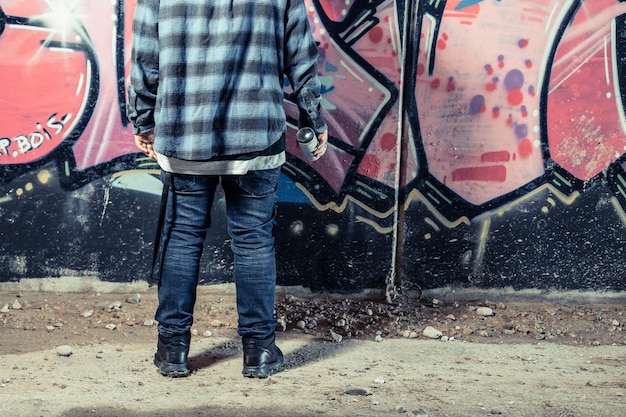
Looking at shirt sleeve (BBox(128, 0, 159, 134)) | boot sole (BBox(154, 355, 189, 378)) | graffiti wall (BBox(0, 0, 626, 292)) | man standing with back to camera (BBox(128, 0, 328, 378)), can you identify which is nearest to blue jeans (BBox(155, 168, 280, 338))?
man standing with back to camera (BBox(128, 0, 328, 378))

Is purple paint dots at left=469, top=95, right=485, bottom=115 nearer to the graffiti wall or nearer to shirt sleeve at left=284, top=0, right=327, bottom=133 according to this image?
the graffiti wall

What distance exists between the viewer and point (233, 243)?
3189 mm

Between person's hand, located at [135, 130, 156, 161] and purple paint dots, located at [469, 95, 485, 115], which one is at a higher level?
purple paint dots, located at [469, 95, 485, 115]

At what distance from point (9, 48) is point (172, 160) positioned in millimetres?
1466

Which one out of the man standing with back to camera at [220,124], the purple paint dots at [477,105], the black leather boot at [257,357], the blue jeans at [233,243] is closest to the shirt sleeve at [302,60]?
the man standing with back to camera at [220,124]

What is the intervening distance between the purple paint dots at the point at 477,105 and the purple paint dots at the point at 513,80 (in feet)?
0.46

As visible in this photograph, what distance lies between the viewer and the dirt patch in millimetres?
3045

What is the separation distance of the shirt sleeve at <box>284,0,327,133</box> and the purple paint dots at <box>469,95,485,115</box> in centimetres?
131

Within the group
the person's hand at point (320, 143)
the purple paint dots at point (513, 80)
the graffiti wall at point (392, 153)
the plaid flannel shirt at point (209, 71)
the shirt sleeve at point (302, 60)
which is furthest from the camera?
the purple paint dots at point (513, 80)

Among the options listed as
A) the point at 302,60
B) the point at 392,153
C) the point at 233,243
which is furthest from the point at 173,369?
the point at 392,153

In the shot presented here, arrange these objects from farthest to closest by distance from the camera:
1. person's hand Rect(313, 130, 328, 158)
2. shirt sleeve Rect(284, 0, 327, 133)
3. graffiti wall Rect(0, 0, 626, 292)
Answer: graffiti wall Rect(0, 0, 626, 292)
person's hand Rect(313, 130, 328, 158)
shirt sleeve Rect(284, 0, 327, 133)

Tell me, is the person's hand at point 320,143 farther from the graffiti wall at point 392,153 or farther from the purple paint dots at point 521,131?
the purple paint dots at point 521,131

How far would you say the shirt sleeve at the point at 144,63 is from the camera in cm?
291

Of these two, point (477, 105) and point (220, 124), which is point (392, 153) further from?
point (220, 124)
